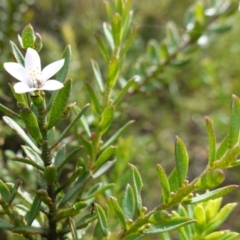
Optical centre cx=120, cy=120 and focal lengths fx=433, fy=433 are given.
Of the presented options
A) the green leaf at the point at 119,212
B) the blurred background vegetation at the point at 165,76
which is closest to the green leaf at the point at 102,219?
the green leaf at the point at 119,212

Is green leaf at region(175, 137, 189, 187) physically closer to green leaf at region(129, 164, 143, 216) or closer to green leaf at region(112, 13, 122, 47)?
green leaf at region(129, 164, 143, 216)

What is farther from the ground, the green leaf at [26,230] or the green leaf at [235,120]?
the green leaf at [235,120]

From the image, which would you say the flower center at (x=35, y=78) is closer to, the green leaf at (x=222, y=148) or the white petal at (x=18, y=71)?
the white petal at (x=18, y=71)

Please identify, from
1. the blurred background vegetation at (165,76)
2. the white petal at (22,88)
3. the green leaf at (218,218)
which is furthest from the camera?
the blurred background vegetation at (165,76)

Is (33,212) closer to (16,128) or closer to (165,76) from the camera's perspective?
(16,128)

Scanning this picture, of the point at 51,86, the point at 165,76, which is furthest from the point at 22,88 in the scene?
the point at 165,76

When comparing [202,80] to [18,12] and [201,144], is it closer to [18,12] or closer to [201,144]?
[201,144]
